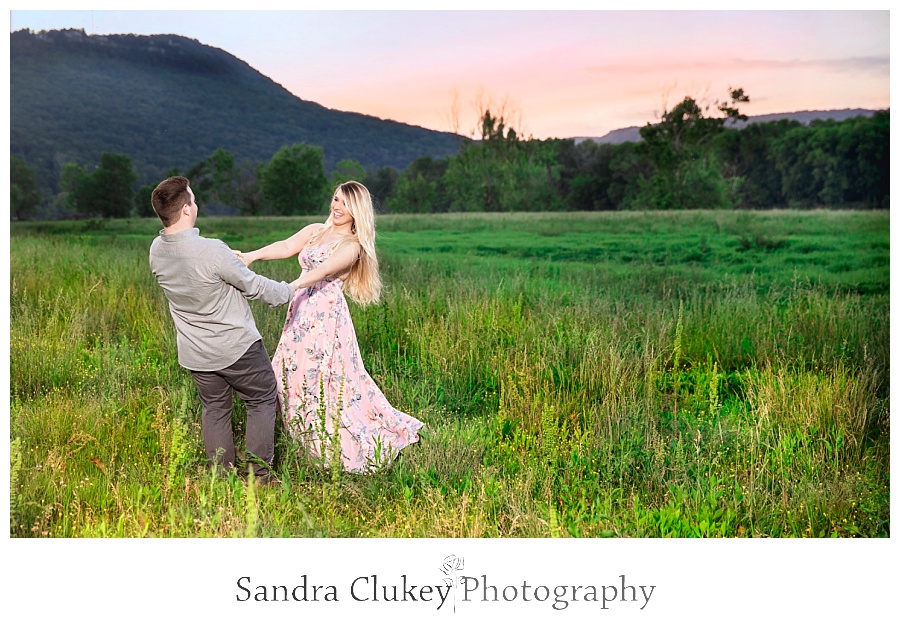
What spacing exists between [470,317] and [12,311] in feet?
13.7

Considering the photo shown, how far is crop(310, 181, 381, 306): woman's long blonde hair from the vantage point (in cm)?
439

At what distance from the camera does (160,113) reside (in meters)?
14.1

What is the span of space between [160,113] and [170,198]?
11.7 m

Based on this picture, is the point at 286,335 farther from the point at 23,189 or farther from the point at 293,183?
the point at 293,183

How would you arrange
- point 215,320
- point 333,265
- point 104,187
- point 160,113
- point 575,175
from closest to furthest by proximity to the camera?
point 215,320, point 333,265, point 104,187, point 160,113, point 575,175

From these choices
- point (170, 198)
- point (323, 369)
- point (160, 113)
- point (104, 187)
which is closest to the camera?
point (170, 198)

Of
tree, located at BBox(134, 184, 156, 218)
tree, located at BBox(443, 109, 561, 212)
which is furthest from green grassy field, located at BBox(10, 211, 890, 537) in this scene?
tree, located at BBox(443, 109, 561, 212)

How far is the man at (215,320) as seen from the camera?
12.1 ft

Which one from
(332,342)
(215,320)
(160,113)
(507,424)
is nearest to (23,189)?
(160,113)

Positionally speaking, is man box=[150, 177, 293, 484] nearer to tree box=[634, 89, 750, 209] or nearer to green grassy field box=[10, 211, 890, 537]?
green grassy field box=[10, 211, 890, 537]

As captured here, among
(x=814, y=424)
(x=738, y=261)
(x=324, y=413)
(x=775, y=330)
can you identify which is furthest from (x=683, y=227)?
(x=324, y=413)

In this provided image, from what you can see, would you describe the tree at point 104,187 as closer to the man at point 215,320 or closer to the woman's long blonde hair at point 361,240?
the woman's long blonde hair at point 361,240
